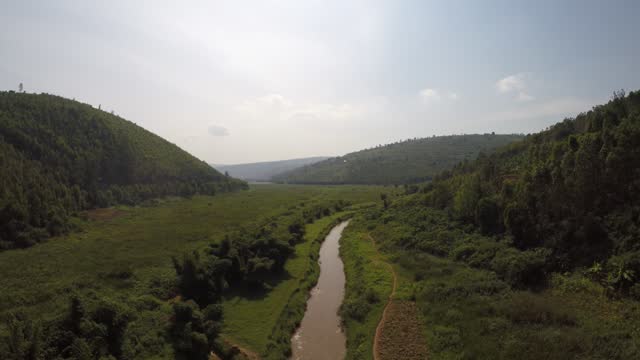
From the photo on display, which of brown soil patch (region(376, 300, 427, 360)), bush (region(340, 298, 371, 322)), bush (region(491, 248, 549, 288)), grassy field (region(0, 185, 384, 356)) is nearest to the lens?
brown soil patch (region(376, 300, 427, 360))

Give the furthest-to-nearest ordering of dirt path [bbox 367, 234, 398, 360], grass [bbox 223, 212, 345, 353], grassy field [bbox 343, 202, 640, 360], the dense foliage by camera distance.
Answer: the dense foliage → grass [bbox 223, 212, 345, 353] → dirt path [bbox 367, 234, 398, 360] → grassy field [bbox 343, 202, 640, 360]

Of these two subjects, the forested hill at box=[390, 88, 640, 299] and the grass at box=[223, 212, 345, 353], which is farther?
the forested hill at box=[390, 88, 640, 299]

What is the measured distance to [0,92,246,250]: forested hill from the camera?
6328 centimetres

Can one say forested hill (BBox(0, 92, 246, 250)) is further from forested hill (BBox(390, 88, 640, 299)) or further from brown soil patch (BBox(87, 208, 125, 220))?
forested hill (BBox(390, 88, 640, 299))

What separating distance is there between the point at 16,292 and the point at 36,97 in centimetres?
14931

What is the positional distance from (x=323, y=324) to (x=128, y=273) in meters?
25.2

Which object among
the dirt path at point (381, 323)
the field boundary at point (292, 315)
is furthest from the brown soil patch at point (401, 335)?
the field boundary at point (292, 315)

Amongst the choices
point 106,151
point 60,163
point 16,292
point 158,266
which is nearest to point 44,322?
point 16,292

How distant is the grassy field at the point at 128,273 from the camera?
3086 cm

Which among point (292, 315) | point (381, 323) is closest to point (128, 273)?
point (292, 315)

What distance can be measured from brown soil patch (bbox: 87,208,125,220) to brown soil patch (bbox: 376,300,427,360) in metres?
77.8

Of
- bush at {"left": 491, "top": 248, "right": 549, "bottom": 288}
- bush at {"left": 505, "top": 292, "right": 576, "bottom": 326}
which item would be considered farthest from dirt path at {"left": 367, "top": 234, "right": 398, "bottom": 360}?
bush at {"left": 491, "top": 248, "right": 549, "bottom": 288}

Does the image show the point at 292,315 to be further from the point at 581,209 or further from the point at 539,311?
the point at 581,209

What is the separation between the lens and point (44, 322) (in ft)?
79.0
